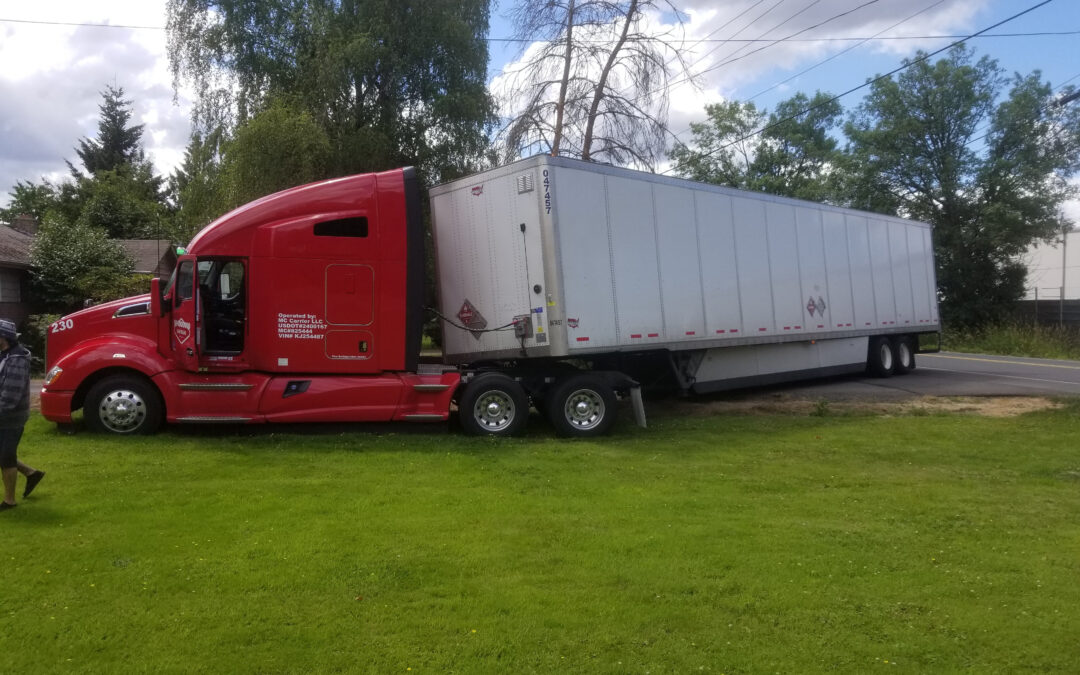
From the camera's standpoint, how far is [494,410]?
1070cm

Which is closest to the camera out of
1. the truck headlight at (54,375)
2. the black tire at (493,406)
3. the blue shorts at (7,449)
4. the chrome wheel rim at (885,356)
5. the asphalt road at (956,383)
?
the blue shorts at (7,449)

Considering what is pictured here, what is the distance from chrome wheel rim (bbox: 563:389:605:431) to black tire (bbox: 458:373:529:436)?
658mm

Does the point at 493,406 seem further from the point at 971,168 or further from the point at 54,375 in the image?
the point at 971,168

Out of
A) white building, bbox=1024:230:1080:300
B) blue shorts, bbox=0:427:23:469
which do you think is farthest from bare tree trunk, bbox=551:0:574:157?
white building, bbox=1024:230:1080:300

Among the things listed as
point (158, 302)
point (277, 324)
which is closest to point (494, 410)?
point (277, 324)

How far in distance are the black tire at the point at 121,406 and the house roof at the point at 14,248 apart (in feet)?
53.2

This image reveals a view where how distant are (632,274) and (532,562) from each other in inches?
260

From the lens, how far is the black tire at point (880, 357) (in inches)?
715

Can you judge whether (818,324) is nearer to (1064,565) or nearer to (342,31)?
(1064,565)

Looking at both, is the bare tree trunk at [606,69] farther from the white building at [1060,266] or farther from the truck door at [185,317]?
the white building at [1060,266]

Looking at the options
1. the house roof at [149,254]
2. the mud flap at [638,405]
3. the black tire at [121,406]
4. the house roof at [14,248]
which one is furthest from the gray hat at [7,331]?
the house roof at [149,254]

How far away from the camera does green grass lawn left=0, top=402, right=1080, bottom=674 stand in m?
4.11

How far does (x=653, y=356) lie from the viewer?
12.6 metres

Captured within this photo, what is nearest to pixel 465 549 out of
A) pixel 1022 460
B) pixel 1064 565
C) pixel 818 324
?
pixel 1064 565
